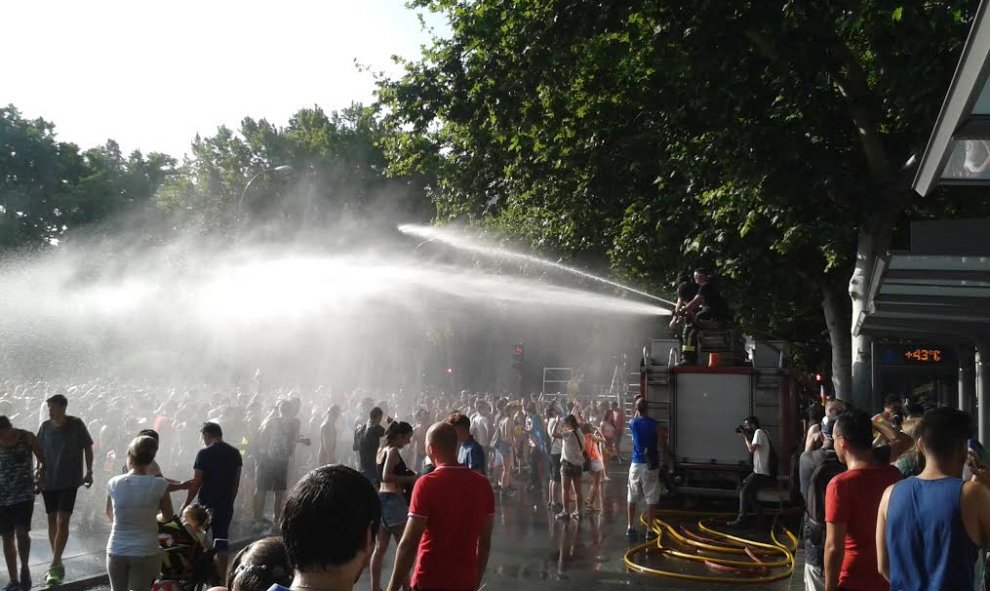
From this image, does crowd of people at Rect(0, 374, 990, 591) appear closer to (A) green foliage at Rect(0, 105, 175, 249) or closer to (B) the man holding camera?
(B) the man holding camera

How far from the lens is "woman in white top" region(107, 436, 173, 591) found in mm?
6129

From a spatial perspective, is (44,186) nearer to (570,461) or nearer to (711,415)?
(570,461)

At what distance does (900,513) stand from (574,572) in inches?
246

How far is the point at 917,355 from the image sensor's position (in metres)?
22.3

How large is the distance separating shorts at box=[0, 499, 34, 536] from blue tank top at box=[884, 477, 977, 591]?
7.33 m

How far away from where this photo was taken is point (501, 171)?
1708 centimetres

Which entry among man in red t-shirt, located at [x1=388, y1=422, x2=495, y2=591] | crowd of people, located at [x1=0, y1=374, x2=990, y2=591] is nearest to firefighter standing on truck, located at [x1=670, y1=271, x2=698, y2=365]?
crowd of people, located at [x1=0, y1=374, x2=990, y2=591]

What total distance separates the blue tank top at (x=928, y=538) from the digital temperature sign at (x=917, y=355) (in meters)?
19.2

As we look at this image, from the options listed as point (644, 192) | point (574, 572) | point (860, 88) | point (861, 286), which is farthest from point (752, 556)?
point (644, 192)

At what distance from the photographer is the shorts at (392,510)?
27.2 ft

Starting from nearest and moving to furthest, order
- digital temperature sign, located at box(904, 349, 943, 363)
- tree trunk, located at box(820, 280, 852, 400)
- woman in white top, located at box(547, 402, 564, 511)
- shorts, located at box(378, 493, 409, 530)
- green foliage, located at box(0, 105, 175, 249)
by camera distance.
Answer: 1. shorts, located at box(378, 493, 409, 530)
2. woman in white top, located at box(547, 402, 564, 511)
3. tree trunk, located at box(820, 280, 852, 400)
4. digital temperature sign, located at box(904, 349, 943, 363)
5. green foliage, located at box(0, 105, 175, 249)

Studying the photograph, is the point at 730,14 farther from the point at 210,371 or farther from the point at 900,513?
the point at 210,371

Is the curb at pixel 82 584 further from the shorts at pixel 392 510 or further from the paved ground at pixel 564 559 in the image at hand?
the shorts at pixel 392 510

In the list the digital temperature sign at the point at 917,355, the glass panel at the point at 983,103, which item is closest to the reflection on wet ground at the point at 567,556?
the glass panel at the point at 983,103
